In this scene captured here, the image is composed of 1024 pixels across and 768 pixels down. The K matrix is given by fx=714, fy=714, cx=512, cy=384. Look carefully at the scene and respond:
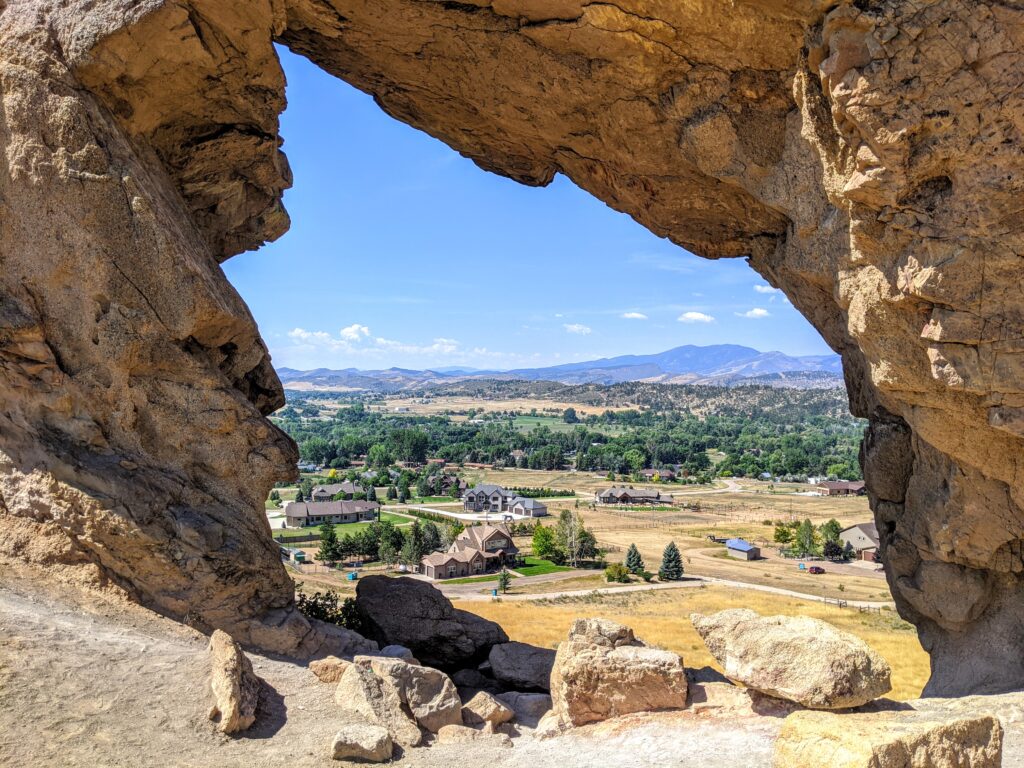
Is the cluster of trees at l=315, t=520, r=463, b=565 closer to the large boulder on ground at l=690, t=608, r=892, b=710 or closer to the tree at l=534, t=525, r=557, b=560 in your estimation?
the tree at l=534, t=525, r=557, b=560

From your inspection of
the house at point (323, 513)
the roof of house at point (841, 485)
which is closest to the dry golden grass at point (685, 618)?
the house at point (323, 513)

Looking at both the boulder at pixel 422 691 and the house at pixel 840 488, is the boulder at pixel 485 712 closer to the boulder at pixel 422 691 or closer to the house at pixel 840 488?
the boulder at pixel 422 691

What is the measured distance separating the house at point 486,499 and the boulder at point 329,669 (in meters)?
83.9

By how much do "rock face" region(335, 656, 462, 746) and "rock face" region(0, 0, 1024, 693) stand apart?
8.75ft

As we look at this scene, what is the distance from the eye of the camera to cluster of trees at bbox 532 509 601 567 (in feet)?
209

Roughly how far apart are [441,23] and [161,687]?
46.0 ft

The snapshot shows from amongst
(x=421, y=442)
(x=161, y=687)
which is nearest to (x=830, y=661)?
(x=161, y=687)

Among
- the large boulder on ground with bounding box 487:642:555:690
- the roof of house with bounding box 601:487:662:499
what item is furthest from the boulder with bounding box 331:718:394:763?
the roof of house with bounding box 601:487:662:499

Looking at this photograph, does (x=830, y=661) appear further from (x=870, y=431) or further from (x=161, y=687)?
(x=161, y=687)

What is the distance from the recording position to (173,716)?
10516mm

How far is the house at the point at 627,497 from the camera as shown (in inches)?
4166

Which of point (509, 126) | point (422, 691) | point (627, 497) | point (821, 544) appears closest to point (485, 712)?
point (422, 691)

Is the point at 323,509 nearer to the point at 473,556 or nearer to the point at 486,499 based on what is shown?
the point at 486,499

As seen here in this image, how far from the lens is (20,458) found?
43.0 ft
